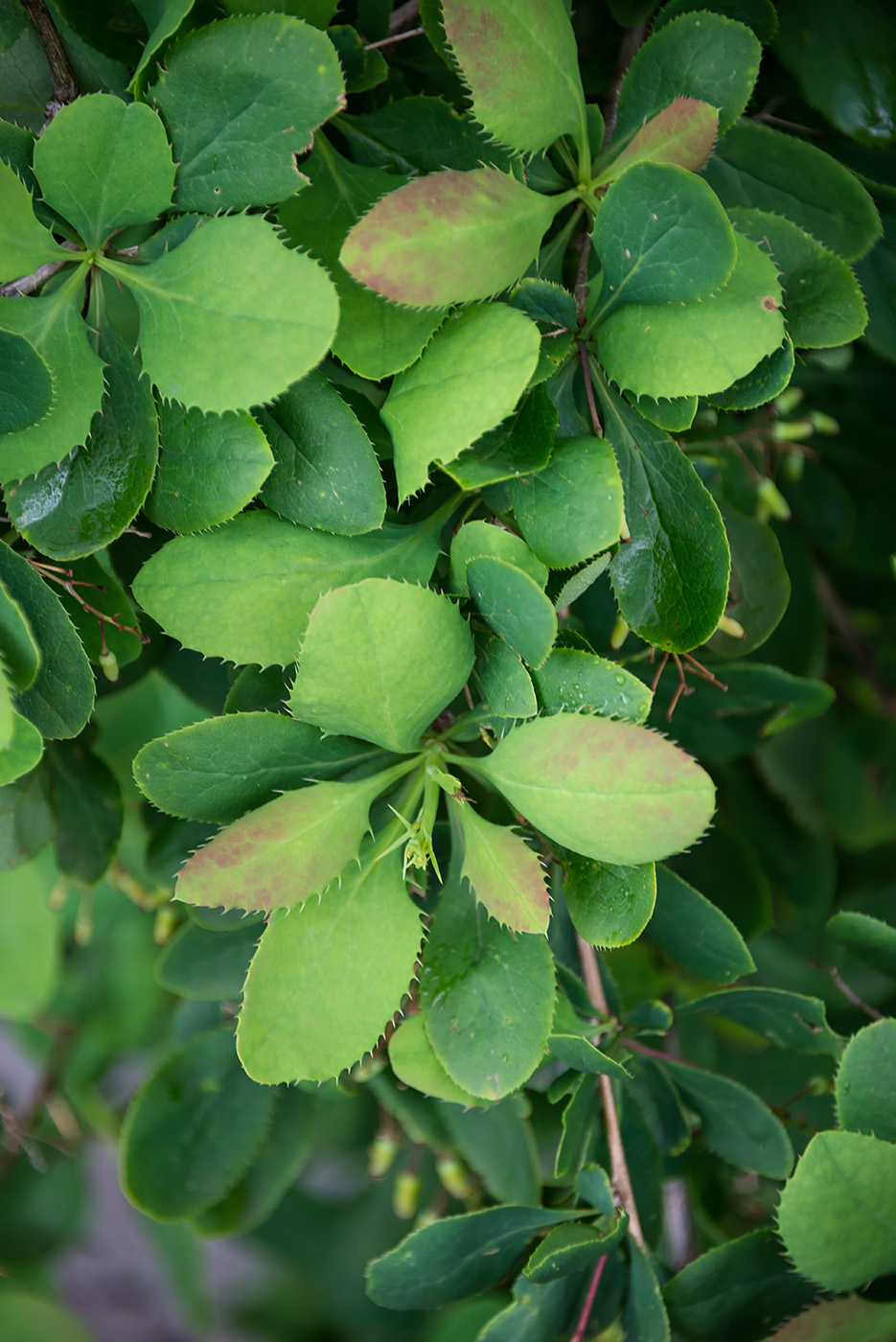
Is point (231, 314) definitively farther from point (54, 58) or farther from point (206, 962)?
point (206, 962)

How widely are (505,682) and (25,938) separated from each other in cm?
53

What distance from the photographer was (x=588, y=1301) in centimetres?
48

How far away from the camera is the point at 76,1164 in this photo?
3.32 ft

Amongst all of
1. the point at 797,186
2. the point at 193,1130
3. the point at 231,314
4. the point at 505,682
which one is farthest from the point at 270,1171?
the point at 797,186

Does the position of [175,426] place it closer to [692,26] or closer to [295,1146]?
[692,26]

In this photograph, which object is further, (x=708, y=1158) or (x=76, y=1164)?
(x=76, y=1164)

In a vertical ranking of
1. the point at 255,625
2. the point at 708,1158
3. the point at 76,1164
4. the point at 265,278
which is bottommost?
the point at 76,1164

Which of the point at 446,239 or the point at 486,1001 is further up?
the point at 446,239

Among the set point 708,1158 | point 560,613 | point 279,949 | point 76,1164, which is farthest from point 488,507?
point 76,1164

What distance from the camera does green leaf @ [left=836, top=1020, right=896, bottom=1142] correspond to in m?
0.46

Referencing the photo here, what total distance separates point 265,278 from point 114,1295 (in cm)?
188

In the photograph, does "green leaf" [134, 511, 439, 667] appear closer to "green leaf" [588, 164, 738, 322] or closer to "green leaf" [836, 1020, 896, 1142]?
"green leaf" [588, 164, 738, 322]

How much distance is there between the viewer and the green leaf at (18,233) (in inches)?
14.9

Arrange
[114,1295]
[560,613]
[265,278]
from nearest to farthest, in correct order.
→ 1. [265,278]
2. [560,613]
3. [114,1295]
